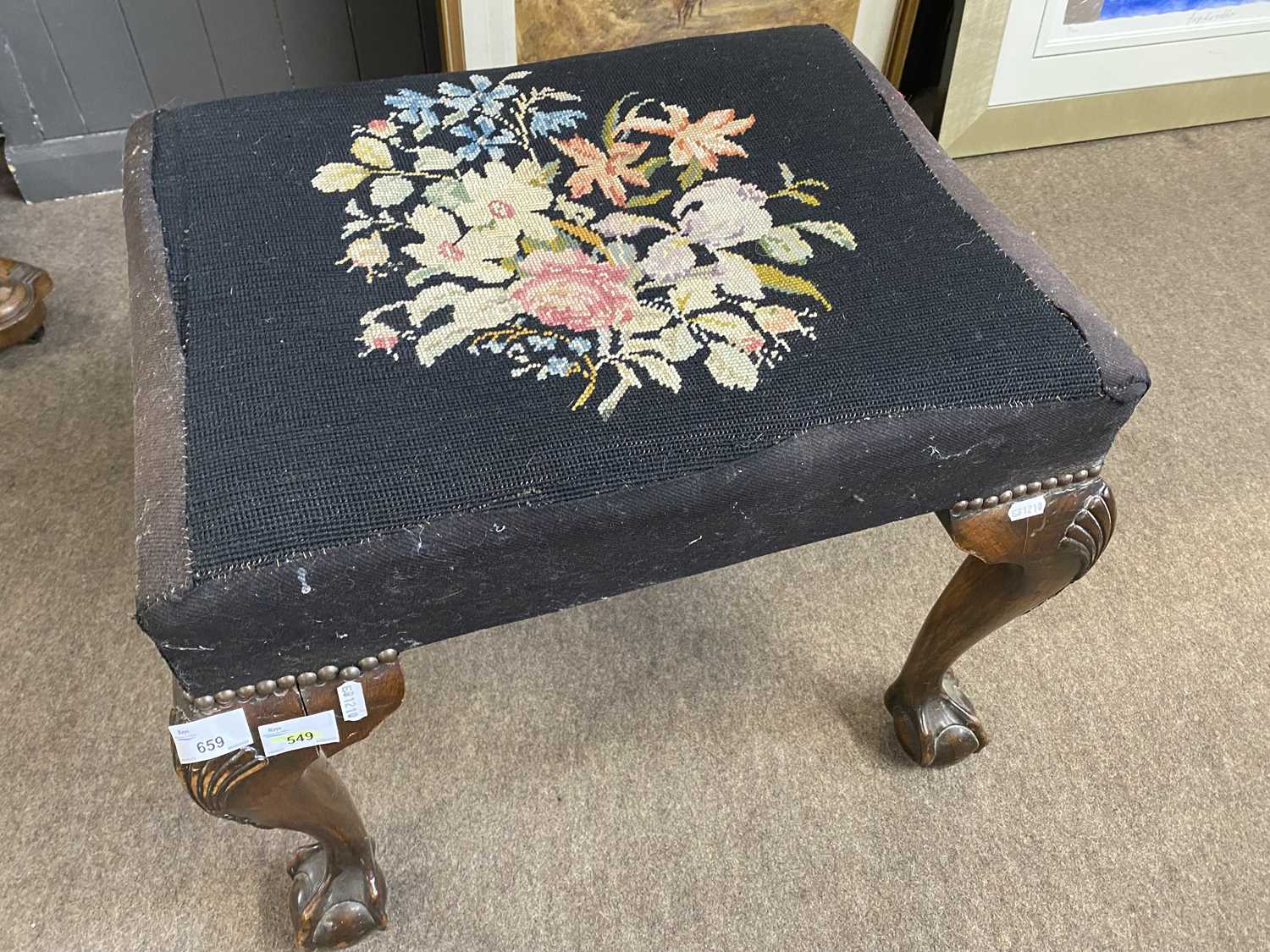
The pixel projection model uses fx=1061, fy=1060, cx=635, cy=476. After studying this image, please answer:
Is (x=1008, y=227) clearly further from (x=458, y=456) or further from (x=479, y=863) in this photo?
(x=479, y=863)

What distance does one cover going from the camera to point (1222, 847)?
911 millimetres

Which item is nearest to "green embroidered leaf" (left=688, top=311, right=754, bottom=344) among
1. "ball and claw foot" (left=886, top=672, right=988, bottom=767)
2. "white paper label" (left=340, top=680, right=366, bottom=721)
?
"white paper label" (left=340, top=680, right=366, bottom=721)

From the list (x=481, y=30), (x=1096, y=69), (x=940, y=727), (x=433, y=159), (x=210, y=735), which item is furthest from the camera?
(x=1096, y=69)

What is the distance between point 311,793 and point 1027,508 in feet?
1.71

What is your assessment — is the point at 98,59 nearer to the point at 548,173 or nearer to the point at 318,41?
the point at 318,41

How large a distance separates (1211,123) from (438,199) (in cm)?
147

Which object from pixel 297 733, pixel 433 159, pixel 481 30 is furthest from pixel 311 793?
pixel 481 30

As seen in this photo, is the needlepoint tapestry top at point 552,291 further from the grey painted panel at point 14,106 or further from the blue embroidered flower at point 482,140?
the grey painted panel at point 14,106

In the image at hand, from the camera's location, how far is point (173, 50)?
1374 millimetres

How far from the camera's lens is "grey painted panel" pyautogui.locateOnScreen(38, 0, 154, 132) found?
51.5 inches

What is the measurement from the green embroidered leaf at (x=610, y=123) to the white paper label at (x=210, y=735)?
0.50 meters

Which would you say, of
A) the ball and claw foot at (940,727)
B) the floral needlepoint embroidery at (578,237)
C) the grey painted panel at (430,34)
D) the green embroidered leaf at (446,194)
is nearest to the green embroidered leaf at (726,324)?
the floral needlepoint embroidery at (578,237)

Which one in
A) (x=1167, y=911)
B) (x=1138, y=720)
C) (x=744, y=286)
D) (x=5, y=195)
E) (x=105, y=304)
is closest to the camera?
(x=744, y=286)

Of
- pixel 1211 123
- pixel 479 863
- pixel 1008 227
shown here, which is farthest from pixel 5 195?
pixel 1211 123
